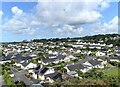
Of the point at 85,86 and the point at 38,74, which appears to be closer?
the point at 85,86

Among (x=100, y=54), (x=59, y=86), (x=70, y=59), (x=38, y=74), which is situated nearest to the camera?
(x=59, y=86)

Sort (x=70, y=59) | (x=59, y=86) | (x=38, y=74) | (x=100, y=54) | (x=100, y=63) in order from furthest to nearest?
(x=100, y=54), (x=70, y=59), (x=100, y=63), (x=38, y=74), (x=59, y=86)

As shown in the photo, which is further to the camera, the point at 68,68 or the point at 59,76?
the point at 68,68

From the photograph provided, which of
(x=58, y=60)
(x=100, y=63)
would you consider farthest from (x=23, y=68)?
(x=100, y=63)

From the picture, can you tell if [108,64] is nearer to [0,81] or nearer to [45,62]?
[45,62]

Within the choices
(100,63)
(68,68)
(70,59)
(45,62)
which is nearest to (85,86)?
(68,68)

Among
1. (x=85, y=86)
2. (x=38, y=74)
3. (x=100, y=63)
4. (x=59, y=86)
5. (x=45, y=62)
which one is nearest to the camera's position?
(x=85, y=86)

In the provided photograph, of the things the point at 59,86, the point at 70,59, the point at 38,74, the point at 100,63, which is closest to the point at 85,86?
the point at 59,86

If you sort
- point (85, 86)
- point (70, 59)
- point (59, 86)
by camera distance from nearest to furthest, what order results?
point (85, 86)
point (59, 86)
point (70, 59)

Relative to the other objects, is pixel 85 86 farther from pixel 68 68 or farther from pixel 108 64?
pixel 108 64
